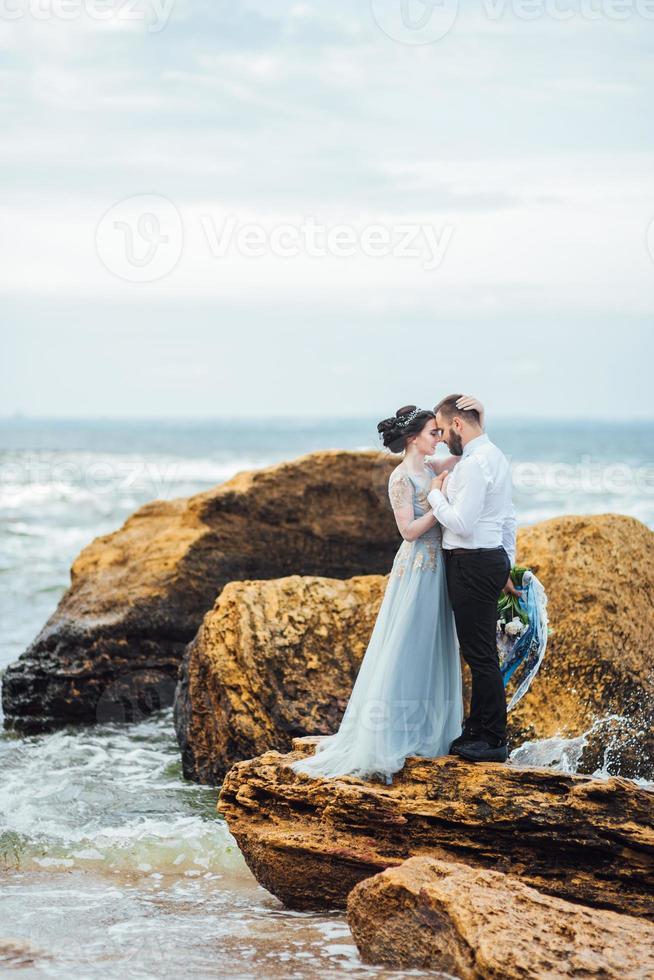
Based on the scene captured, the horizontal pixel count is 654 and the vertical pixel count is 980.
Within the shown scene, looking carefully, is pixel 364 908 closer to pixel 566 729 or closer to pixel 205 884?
pixel 205 884

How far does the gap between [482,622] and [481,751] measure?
679 millimetres

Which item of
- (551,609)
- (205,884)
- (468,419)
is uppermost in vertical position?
(468,419)

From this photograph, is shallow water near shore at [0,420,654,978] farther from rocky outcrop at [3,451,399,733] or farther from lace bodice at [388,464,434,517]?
lace bodice at [388,464,434,517]

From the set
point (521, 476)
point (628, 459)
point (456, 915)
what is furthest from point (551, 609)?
point (628, 459)

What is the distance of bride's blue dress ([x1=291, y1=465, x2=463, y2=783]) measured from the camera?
5.99m

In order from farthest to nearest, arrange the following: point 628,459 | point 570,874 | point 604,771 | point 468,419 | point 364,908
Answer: point 628,459
point 604,771
point 468,419
point 570,874
point 364,908

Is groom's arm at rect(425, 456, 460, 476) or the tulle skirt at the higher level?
groom's arm at rect(425, 456, 460, 476)

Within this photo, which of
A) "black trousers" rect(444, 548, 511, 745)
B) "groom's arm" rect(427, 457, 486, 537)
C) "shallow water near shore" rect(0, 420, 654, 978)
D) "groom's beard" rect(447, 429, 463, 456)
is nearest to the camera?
"shallow water near shore" rect(0, 420, 654, 978)

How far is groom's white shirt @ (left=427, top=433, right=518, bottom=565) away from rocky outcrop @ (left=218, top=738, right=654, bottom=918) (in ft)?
3.92

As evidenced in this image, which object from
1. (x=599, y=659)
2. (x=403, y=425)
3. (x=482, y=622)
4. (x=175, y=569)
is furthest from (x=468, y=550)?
(x=175, y=569)

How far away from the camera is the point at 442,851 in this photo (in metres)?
5.77

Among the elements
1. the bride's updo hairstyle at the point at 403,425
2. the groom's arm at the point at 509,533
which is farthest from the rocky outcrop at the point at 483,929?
the bride's updo hairstyle at the point at 403,425

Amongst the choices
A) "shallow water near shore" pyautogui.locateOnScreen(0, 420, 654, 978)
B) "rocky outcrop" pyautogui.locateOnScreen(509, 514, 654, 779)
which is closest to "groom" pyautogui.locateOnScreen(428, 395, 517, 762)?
"shallow water near shore" pyautogui.locateOnScreen(0, 420, 654, 978)

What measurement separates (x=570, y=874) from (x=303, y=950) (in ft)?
4.59
